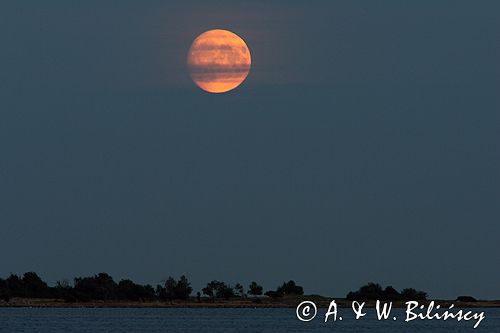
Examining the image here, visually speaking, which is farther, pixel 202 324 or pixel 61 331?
pixel 202 324

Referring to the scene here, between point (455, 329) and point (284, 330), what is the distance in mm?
27622

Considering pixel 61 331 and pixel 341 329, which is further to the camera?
pixel 341 329

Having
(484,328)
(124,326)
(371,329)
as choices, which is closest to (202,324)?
(124,326)

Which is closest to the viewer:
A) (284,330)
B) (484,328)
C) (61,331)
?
(61,331)

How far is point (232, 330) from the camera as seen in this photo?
504 feet

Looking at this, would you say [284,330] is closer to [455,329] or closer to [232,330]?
[232,330]

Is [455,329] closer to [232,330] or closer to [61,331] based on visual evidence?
[232,330]

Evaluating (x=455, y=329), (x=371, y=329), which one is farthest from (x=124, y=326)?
(x=455, y=329)

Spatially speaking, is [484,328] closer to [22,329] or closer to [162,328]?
[162,328]

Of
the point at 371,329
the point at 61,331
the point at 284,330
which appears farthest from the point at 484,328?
the point at 61,331

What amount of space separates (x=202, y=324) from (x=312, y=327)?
1492cm

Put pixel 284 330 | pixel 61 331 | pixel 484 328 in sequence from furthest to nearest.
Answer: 1. pixel 484 328
2. pixel 284 330
3. pixel 61 331

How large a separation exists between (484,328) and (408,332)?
16.6 metres

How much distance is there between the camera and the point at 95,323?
174m
